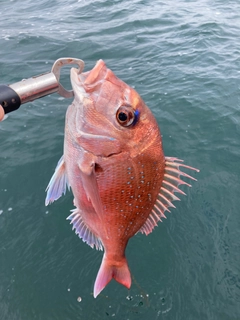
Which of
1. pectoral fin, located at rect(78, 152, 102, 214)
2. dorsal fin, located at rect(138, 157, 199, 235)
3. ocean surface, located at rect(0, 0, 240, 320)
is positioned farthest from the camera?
ocean surface, located at rect(0, 0, 240, 320)

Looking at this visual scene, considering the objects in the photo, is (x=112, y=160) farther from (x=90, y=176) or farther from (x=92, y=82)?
(x=92, y=82)

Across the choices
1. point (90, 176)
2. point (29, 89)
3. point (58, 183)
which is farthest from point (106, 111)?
point (58, 183)

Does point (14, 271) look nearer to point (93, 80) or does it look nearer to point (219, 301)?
point (219, 301)

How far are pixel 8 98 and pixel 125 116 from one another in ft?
2.47

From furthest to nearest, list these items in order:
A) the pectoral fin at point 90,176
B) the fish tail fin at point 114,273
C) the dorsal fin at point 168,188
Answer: the fish tail fin at point 114,273 < the dorsal fin at point 168,188 < the pectoral fin at point 90,176

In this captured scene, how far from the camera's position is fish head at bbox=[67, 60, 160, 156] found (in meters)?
1.96

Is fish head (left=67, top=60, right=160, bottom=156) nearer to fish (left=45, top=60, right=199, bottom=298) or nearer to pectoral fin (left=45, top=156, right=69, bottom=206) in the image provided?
Answer: fish (left=45, top=60, right=199, bottom=298)

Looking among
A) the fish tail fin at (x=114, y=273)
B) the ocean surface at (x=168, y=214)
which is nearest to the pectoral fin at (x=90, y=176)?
the fish tail fin at (x=114, y=273)

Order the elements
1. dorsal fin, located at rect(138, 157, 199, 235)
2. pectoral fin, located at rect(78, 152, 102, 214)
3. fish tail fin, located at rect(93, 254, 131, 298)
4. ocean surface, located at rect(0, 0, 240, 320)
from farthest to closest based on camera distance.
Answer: ocean surface, located at rect(0, 0, 240, 320) → fish tail fin, located at rect(93, 254, 131, 298) → dorsal fin, located at rect(138, 157, 199, 235) → pectoral fin, located at rect(78, 152, 102, 214)

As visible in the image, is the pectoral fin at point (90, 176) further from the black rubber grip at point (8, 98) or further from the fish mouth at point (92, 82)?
the black rubber grip at point (8, 98)

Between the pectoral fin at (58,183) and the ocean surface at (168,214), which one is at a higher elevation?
the pectoral fin at (58,183)

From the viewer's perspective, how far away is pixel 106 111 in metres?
1.97

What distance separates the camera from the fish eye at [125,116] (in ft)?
6.41

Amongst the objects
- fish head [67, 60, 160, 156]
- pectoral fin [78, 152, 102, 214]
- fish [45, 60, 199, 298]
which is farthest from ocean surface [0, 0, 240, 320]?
fish head [67, 60, 160, 156]
